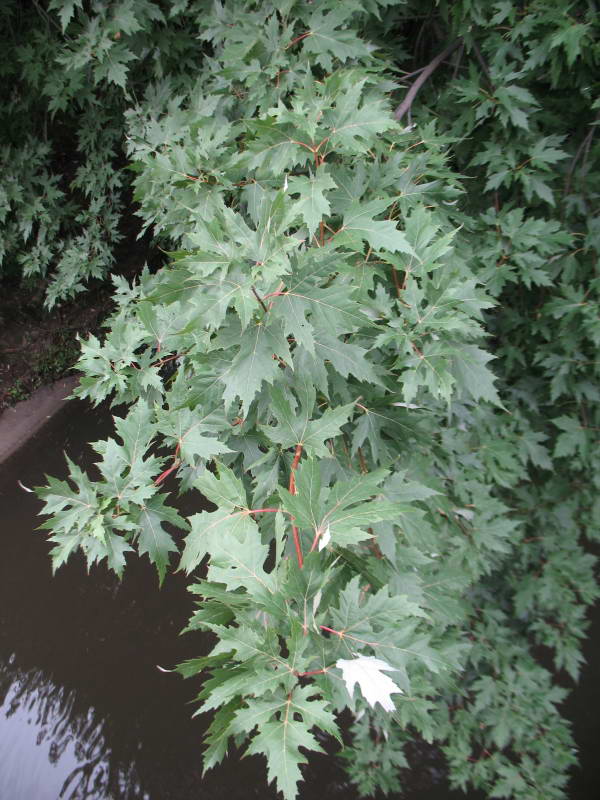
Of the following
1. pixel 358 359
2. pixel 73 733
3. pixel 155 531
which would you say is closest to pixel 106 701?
pixel 73 733

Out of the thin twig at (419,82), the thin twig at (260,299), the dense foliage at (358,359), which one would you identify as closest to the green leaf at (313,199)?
the dense foliage at (358,359)

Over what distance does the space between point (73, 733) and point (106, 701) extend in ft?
0.77

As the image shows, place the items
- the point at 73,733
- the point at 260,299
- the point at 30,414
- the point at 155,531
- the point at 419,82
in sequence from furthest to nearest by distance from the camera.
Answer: the point at 30,414
the point at 73,733
the point at 419,82
the point at 155,531
the point at 260,299

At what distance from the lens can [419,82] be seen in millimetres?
2102

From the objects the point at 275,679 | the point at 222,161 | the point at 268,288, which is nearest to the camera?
the point at 275,679

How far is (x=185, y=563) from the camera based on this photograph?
107cm

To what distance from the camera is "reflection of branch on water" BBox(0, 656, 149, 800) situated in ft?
9.70

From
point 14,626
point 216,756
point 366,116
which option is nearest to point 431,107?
point 366,116

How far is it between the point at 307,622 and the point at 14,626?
368 cm

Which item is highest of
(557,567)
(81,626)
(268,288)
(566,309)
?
(268,288)

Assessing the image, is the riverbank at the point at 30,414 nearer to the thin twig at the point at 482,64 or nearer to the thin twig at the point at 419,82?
the thin twig at the point at 419,82

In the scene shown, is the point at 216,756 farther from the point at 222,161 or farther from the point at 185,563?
the point at 222,161

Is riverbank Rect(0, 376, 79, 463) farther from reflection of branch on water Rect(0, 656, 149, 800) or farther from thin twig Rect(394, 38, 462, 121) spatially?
thin twig Rect(394, 38, 462, 121)

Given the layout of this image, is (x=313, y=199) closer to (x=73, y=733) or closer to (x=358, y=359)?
(x=358, y=359)
